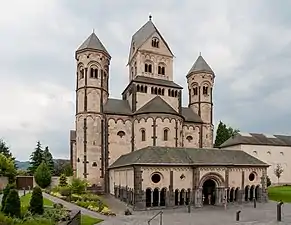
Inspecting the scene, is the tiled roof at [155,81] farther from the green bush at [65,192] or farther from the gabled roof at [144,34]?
the green bush at [65,192]

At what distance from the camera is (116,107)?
50.0m

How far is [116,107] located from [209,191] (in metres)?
19.8

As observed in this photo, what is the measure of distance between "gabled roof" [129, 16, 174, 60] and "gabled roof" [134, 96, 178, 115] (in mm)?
10984

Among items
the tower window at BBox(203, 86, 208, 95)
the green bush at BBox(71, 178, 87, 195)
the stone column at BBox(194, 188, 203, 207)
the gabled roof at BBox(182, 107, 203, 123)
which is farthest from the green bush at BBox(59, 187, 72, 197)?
the tower window at BBox(203, 86, 208, 95)

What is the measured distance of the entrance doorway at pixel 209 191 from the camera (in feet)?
121

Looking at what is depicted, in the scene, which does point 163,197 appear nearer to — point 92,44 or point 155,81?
point 155,81

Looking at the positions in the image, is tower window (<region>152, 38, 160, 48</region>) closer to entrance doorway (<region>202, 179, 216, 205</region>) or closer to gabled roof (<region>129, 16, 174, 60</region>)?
gabled roof (<region>129, 16, 174, 60</region>)

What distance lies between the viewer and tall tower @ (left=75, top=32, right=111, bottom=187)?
153 feet

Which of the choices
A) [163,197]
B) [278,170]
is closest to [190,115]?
[278,170]

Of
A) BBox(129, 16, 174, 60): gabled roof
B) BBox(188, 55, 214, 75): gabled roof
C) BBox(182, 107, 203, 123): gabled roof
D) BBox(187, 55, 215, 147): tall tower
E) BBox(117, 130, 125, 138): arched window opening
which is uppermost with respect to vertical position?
BBox(129, 16, 174, 60): gabled roof

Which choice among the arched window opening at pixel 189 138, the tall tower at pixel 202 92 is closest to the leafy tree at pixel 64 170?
the arched window opening at pixel 189 138

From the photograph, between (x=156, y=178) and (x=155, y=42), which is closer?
(x=156, y=178)

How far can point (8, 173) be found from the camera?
46938mm

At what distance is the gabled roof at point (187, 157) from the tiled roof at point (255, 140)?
60.9 ft
